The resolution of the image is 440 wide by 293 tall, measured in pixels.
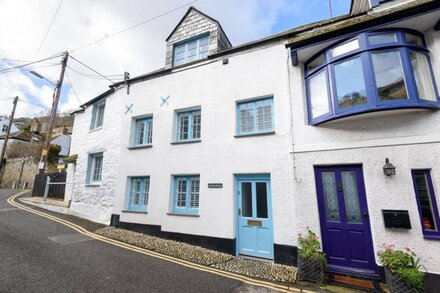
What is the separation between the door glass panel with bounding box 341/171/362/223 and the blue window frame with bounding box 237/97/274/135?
8.81ft

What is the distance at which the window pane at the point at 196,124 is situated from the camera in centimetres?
878

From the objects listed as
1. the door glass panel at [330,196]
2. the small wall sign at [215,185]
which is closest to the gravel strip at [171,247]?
the small wall sign at [215,185]

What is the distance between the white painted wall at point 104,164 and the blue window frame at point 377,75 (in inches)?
364

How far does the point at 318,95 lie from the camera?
21.8ft

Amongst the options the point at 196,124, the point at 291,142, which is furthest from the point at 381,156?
the point at 196,124

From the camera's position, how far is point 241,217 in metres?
7.15

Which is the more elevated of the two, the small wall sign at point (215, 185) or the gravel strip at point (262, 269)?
the small wall sign at point (215, 185)

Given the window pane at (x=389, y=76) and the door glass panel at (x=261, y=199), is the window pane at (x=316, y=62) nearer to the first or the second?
the window pane at (x=389, y=76)

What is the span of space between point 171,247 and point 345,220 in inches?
216

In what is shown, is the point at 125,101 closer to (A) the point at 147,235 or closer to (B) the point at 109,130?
(B) the point at 109,130

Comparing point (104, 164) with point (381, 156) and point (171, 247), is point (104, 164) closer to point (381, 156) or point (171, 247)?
point (171, 247)

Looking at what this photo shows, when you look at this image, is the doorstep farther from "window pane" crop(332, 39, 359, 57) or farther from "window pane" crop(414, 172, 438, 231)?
"window pane" crop(414, 172, 438, 231)

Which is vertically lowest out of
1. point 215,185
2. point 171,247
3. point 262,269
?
point 262,269

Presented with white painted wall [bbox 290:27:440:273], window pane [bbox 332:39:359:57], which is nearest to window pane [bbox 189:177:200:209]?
white painted wall [bbox 290:27:440:273]
